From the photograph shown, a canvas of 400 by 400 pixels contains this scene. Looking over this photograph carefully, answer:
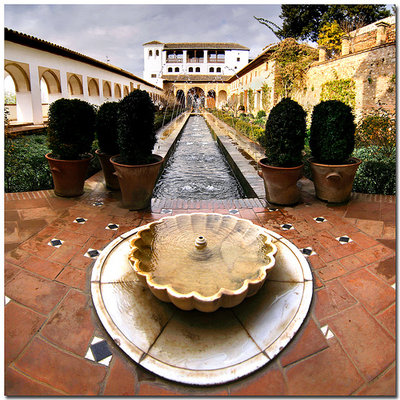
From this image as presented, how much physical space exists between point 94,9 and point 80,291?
308 cm

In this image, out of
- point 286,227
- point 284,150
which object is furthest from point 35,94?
point 286,227

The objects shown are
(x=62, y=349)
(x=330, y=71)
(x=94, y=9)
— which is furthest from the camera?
(x=330, y=71)

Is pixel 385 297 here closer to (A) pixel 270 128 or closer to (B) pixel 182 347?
(B) pixel 182 347

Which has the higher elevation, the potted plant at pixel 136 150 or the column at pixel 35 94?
the column at pixel 35 94

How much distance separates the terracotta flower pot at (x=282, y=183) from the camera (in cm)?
386

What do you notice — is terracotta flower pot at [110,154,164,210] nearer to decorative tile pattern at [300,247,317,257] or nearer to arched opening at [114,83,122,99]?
decorative tile pattern at [300,247,317,257]

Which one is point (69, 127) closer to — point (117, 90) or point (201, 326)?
point (201, 326)

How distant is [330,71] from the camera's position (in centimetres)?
1210

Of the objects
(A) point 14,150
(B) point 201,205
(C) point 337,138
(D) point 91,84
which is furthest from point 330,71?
(D) point 91,84

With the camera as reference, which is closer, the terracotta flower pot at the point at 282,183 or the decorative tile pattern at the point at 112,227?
the decorative tile pattern at the point at 112,227

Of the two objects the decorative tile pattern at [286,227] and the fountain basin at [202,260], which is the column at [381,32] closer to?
the decorative tile pattern at [286,227]

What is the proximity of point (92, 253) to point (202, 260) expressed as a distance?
3.83 ft

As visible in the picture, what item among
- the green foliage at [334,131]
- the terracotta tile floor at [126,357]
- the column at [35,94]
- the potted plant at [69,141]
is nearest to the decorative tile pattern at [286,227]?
the terracotta tile floor at [126,357]

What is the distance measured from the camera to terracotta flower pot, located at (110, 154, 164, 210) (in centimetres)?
370
